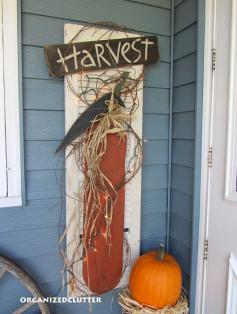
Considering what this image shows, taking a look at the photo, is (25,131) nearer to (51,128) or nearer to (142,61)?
(51,128)

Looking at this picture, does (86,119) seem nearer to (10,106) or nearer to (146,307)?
(10,106)

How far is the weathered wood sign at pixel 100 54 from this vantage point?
49.8 inches

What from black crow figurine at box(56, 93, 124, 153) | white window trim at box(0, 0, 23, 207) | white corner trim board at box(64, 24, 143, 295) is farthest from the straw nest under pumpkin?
black crow figurine at box(56, 93, 124, 153)

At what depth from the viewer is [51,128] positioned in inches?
52.0

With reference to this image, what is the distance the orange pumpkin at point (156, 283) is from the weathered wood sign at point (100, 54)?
40.4 inches

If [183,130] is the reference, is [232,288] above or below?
below

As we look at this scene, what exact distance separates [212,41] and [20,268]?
4.63ft

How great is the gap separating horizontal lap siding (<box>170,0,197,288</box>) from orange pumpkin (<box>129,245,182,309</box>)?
0.60ft

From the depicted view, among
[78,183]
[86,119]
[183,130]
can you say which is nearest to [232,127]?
[183,130]

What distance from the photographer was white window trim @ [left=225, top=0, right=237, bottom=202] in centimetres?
116

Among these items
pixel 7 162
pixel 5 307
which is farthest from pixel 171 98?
pixel 5 307

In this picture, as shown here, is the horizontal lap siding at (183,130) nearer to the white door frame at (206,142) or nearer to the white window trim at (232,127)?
the white door frame at (206,142)

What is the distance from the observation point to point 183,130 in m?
1.47

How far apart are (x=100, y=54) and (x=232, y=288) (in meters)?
1.26
